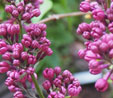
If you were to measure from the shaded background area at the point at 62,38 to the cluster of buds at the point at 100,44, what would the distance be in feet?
1.51

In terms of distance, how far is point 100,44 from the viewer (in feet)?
4.24

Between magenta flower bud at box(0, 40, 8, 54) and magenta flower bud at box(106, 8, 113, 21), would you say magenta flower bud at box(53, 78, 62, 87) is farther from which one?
magenta flower bud at box(106, 8, 113, 21)

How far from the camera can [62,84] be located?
1626mm

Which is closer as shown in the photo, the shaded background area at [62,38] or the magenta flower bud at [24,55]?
the magenta flower bud at [24,55]

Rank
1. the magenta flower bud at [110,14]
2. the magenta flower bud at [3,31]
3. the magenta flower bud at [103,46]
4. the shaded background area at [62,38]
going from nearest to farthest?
the magenta flower bud at [103,46] → the magenta flower bud at [110,14] → the magenta flower bud at [3,31] → the shaded background area at [62,38]

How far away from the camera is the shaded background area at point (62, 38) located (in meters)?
2.84

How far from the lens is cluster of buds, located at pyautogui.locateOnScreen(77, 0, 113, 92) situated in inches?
51.1

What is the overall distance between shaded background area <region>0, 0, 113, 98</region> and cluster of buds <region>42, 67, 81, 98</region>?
321mm

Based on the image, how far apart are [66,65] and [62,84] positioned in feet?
10.4

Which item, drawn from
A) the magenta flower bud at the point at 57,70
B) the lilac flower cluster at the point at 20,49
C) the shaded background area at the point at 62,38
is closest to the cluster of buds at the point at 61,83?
the magenta flower bud at the point at 57,70

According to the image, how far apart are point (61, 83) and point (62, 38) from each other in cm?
242

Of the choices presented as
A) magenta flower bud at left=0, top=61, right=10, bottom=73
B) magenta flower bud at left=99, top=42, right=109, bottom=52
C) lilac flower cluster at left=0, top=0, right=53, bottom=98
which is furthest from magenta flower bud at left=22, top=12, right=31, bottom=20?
magenta flower bud at left=99, top=42, right=109, bottom=52

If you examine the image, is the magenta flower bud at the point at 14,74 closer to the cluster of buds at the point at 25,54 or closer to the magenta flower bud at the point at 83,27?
the cluster of buds at the point at 25,54

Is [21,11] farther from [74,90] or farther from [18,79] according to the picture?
[74,90]
